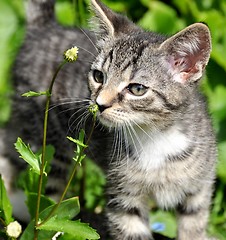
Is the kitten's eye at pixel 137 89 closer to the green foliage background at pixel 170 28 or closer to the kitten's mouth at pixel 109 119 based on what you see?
the kitten's mouth at pixel 109 119

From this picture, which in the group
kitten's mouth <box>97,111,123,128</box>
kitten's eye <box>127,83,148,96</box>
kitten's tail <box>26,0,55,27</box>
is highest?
kitten's eye <box>127,83,148,96</box>

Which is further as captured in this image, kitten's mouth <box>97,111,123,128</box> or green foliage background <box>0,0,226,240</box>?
green foliage background <box>0,0,226,240</box>

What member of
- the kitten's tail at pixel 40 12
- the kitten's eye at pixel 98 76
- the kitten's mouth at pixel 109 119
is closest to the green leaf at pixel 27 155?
the kitten's mouth at pixel 109 119

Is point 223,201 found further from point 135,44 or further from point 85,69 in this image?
point 135,44

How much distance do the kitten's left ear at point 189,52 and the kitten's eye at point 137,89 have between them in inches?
6.9

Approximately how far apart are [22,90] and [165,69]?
127 cm

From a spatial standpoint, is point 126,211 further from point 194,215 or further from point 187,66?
point 187,66

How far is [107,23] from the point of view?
3.29m

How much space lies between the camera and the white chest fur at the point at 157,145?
3.27 meters

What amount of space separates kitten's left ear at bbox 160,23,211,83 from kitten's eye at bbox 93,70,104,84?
32cm

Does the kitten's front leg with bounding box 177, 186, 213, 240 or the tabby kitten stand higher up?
the tabby kitten

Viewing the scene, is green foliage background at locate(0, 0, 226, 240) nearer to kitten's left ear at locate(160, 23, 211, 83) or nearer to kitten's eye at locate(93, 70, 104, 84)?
kitten's eye at locate(93, 70, 104, 84)

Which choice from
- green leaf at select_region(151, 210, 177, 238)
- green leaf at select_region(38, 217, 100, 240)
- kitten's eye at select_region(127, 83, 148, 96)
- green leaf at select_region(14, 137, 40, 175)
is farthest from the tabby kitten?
green leaf at select_region(151, 210, 177, 238)

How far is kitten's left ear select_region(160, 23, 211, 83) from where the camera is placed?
117 inches
